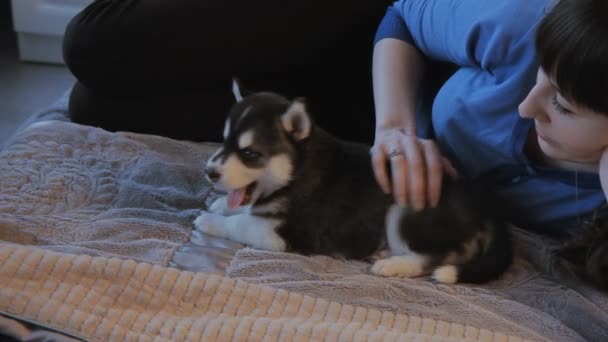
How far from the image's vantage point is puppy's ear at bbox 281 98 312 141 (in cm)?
124

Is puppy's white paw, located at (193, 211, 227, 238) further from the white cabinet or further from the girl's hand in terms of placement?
the white cabinet

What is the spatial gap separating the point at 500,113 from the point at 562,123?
0.20 meters

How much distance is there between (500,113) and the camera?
128 centimetres

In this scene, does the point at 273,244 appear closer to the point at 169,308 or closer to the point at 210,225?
the point at 210,225

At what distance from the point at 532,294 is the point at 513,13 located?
51 centimetres

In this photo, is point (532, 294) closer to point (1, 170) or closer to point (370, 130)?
point (370, 130)

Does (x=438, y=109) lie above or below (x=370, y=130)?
above

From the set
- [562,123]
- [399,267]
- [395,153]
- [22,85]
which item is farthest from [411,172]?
[22,85]

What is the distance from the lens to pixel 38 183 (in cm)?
138

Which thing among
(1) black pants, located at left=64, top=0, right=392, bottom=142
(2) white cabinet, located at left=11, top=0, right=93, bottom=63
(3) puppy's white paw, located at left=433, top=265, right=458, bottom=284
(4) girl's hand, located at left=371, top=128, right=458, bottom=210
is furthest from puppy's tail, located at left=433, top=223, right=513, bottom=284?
(2) white cabinet, located at left=11, top=0, right=93, bottom=63

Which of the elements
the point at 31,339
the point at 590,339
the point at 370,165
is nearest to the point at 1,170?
the point at 31,339

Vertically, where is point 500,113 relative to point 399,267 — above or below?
above

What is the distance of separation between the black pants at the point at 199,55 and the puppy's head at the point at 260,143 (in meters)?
0.36

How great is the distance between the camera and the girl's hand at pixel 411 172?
1241 mm
